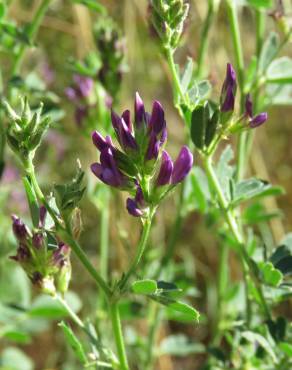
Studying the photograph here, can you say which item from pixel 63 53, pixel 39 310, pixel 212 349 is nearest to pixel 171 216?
pixel 63 53

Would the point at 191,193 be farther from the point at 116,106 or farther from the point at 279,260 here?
the point at 279,260

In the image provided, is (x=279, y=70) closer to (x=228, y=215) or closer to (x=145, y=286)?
(x=228, y=215)

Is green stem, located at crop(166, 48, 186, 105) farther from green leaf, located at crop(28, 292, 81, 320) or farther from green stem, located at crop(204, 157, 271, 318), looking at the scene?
green leaf, located at crop(28, 292, 81, 320)

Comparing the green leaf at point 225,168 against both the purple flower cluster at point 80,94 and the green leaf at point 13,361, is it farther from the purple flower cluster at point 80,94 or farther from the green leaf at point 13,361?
the green leaf at point 13,361

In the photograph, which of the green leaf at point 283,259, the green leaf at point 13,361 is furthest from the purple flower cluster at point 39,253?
the green leaf at point 13,361

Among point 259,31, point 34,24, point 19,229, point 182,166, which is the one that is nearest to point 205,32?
point 259,31

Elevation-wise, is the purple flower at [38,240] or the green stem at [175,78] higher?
the green stem at [175,78]

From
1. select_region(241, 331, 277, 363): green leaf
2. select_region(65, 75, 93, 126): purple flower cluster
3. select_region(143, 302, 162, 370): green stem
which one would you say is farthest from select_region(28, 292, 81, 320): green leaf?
select_region(241, 331, 277, 363): green leaf
